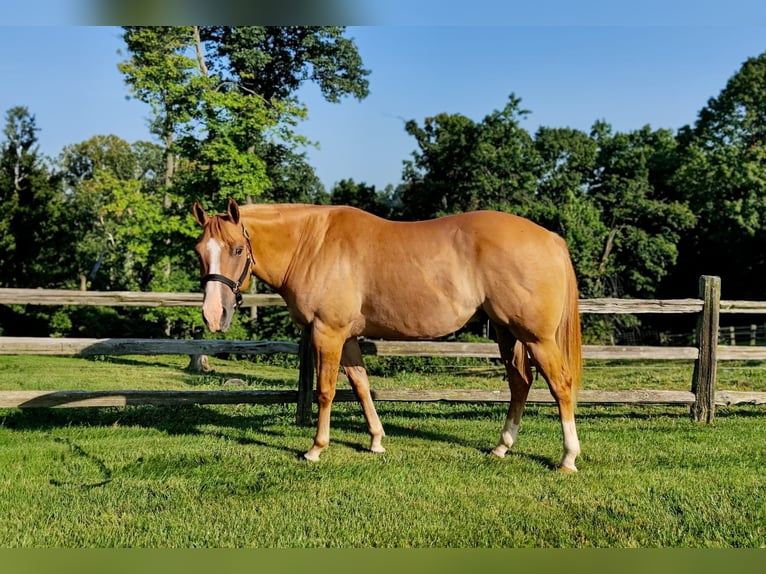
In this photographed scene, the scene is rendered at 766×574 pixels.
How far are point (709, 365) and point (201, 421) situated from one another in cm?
601

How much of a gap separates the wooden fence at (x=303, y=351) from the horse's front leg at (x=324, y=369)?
1.16 metres

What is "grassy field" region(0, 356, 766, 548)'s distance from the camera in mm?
3518

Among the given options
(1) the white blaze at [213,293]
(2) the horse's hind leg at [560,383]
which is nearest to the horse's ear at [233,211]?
(1) the white blaze at [213,293]

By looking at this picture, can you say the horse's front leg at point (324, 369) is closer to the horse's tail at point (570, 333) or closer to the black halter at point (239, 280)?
the black halter at point (239, 280)

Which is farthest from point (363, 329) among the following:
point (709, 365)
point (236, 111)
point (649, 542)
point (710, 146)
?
point (710, 146)

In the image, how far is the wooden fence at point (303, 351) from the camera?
6.21 m

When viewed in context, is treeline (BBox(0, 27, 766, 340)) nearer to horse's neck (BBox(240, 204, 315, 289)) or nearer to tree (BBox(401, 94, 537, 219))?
tree (BBox(401, 94, 537, 219))

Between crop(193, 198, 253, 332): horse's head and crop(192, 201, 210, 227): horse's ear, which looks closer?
crop(193, 198, 253, 332): horse's head

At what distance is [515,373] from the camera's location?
551 cm

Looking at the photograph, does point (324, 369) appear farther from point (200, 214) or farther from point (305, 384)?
point (200, 214)

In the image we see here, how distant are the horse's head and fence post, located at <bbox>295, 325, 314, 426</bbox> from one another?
1596 mm

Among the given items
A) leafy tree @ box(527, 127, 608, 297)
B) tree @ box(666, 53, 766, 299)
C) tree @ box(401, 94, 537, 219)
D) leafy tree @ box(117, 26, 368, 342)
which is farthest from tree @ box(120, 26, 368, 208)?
tree @ box(666, 53, 766, 299)

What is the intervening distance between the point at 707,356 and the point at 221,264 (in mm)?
5732
